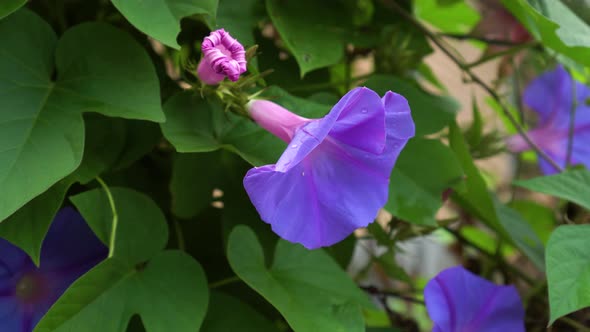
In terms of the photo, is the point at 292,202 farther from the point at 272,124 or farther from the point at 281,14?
the point at 281,14

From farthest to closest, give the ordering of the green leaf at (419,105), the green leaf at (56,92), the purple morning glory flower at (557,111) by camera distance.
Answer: the purple morning glory flower at (557,111) < the green leaf at (419,105) < the green leaf at (56,92)

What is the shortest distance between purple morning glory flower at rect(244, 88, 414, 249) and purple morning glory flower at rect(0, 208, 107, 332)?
200 millimetres

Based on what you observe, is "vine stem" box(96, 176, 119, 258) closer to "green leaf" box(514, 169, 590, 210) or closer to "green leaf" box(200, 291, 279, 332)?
"green leaf" box(200, 291, 279, 332)

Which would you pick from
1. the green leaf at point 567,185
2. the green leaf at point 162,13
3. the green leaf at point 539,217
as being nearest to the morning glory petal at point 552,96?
the green leaf at point 539,217

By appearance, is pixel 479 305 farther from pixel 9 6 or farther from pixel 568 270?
pixel 9 6

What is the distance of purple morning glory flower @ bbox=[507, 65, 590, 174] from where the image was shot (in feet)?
3.32

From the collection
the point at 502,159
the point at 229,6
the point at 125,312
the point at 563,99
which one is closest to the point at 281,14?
the point at 229,6

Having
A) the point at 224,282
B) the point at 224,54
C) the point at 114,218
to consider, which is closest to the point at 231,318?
the point at 224,282

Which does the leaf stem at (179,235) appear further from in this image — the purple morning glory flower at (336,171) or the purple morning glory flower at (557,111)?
the purple morning glory flower at (557,111)

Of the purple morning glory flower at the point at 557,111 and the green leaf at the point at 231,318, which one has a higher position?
the green leaf at the point at 231,318

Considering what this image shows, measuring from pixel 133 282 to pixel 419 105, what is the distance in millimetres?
337

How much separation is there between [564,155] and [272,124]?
0.63m

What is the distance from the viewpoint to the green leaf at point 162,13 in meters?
0.50

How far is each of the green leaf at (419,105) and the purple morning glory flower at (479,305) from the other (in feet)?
0.48
